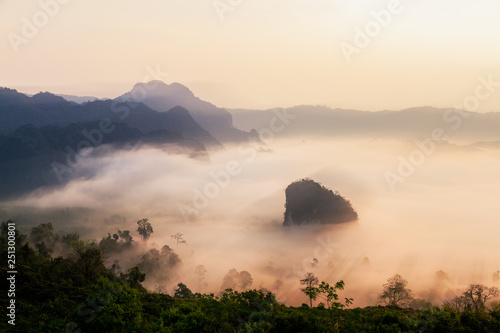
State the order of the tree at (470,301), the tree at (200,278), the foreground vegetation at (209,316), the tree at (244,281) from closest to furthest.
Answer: the foreground vegetation at (209,316) → the tree at (470,301) → the tree at (244,281) → the tree at (200,278)

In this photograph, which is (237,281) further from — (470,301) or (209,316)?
(209,316)

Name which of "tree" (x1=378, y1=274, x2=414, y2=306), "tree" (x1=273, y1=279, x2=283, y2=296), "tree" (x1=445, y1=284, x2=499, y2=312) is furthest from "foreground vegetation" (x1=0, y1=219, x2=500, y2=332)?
"tree" (x1=273, y1=279, x2=283, y2=296)

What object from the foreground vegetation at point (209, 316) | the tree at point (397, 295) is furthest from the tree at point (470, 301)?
the foreground vegetation at point (209, 316)

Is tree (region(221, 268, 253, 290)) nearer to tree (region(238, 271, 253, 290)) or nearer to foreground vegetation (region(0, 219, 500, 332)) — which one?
tree (region(238, 271, 253, 290))

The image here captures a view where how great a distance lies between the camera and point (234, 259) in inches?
7293

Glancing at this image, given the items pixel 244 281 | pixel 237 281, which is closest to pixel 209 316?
pixel 244 281

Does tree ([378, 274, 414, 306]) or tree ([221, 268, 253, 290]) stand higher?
tree ([221, 268, 253, 290])

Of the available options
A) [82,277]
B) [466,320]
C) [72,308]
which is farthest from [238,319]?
[82,277]

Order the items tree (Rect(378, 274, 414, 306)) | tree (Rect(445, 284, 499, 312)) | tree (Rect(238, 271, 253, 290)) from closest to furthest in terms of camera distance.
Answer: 1. tree (Rect(445, 284, 499, 312))
2. tree (Rect(378, 274, 414, 306))
3. tree (Rect(238, 271, 253, 290))

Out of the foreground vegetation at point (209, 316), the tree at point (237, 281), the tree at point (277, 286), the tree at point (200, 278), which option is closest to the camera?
the foreground vegetation at point (209, 316)

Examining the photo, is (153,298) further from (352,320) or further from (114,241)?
(114,241)

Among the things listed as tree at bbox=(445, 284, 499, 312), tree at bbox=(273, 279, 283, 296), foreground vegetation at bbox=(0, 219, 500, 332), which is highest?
foreground vegetation at bbox=(0, 219, 500, 332)

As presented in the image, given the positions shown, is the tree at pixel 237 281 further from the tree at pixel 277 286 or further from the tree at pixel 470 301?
the tree at pixel 470 301

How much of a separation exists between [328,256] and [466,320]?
6341 inches
